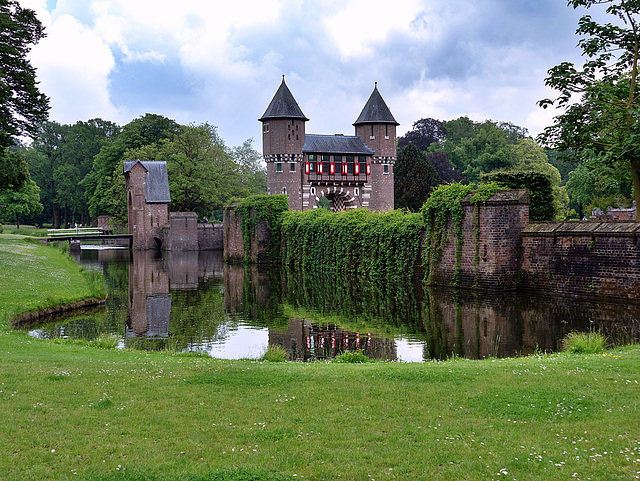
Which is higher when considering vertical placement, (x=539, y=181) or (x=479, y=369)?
(x=539, y=181)

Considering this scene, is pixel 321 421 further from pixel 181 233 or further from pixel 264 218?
pixel 181 233

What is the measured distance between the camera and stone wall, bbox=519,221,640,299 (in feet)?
58.0

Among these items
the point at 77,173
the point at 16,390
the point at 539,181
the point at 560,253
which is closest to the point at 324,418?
the point at 16,390

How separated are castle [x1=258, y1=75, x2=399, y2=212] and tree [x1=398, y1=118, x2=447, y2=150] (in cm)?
2416

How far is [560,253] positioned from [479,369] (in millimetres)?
13068

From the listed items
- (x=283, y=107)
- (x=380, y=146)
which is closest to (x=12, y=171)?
(x=283, y=107)

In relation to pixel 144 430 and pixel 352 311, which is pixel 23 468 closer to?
pixel 144 430

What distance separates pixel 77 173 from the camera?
7569 cm

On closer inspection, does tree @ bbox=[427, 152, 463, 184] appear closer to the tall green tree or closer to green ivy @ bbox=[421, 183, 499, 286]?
the tall green tree

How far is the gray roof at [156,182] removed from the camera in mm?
52312

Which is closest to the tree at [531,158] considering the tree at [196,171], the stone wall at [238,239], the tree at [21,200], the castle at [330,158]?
the castle at [330,158]

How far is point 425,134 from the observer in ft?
271

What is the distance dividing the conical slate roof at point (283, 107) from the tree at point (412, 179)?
1294cm

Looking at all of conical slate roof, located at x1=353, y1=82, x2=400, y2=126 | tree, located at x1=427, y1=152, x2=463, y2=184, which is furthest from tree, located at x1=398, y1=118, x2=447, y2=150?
conical slate roof, located at x1=353, y1=82, x2=400, y2=126
